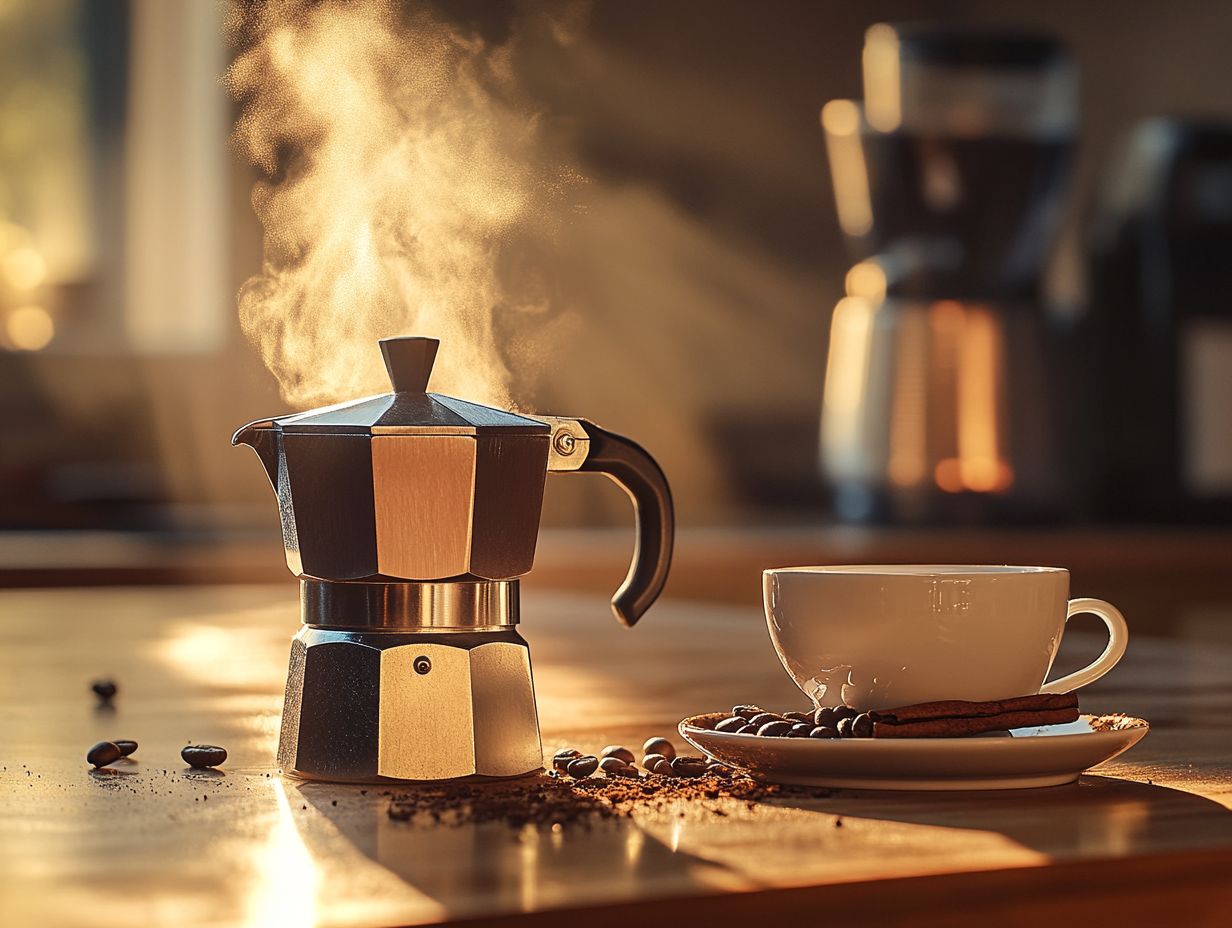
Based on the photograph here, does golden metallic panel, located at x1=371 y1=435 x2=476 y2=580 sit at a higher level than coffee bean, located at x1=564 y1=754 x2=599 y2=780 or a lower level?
higher

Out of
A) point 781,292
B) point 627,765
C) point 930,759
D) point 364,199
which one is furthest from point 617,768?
point 781,292

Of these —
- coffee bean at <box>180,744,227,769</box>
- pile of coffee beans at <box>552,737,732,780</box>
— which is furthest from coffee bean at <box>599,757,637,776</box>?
coffee bean at <box>180,744,227,769</box>

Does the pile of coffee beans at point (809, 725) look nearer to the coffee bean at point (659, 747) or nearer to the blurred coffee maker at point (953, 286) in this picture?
the coffee bean at point (659, 747)

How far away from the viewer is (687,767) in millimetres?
567

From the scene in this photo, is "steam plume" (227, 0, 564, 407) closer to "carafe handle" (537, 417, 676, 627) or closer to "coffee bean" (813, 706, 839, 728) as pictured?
"carafe handle" (537, 417, 676, 627)

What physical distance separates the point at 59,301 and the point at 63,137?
30 centimetres

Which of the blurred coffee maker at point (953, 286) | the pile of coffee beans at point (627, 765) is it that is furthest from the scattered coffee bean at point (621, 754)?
the blurred coffee maker at point (953, 286)

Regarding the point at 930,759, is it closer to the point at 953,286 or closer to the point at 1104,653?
the point at 1104,653

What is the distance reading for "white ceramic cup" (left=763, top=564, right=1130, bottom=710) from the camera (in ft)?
1.88

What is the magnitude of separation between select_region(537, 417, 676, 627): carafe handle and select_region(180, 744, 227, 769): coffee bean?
0.15 m

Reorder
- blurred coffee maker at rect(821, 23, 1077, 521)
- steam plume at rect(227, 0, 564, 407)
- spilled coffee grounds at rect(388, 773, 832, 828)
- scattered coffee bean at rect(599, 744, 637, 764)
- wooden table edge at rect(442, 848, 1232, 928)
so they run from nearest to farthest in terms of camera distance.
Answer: wooden table edge at rect(442, 848, 1232, 928), spilled coffee grounds at rect(388, 773, 832, 828), scattered coffee bean at rect(599, 744, 637, 764), steam plume at rect(227, 0, 564, 407), blurred coffee maker at rect(821, 23, 1077, 521)

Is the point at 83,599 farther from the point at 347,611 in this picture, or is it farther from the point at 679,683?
the point at 347,611

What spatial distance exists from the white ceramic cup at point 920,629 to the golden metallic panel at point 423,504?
0.11 meters

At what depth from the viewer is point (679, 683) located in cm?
90
